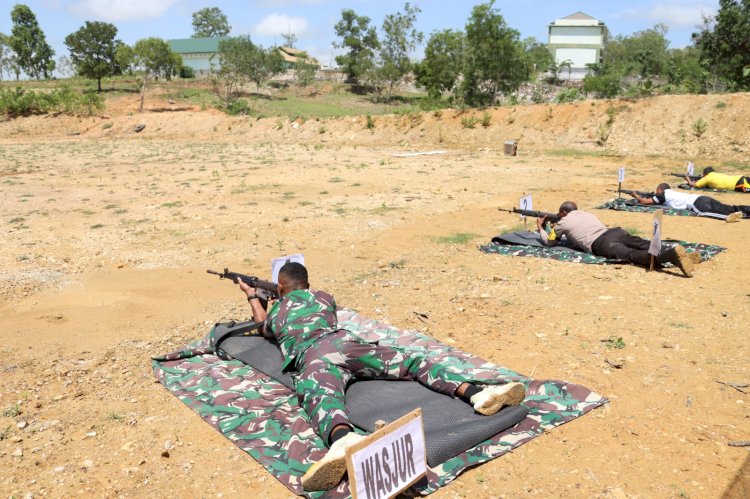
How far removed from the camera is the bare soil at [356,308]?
3537mm

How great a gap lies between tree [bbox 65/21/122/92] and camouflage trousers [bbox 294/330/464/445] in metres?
51.3

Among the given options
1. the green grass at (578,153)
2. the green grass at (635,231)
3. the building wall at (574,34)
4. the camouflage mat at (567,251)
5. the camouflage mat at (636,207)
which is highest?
the building wall at (574,34)

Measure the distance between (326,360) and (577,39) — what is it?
72910mm

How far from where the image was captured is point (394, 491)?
2.95m

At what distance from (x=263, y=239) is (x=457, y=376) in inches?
233

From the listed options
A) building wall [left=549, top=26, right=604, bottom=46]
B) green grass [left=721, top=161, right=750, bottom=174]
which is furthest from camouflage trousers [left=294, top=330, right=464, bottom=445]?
building wall [left=549, top=26, right=604, bottom=46]

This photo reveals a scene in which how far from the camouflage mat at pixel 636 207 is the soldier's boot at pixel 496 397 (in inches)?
319

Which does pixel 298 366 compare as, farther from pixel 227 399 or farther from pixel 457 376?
pixel 457 376

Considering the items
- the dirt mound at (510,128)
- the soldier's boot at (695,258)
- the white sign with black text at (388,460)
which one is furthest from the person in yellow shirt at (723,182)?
the white sign with black text at (388,460)

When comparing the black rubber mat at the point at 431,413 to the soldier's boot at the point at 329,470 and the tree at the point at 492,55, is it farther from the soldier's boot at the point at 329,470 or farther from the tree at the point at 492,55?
the tree at the point at 492,55

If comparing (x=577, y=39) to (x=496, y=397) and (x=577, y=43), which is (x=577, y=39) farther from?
(x=496, y=397)

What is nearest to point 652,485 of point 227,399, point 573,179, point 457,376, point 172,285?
point 457,376

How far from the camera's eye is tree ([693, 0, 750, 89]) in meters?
26.8

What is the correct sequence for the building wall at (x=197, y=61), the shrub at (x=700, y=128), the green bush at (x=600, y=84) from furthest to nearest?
1. the building wall at (x=197, y=61)
2. the green bush at (x=600, y=84)
3. the shrub at (x=700, y=128)
